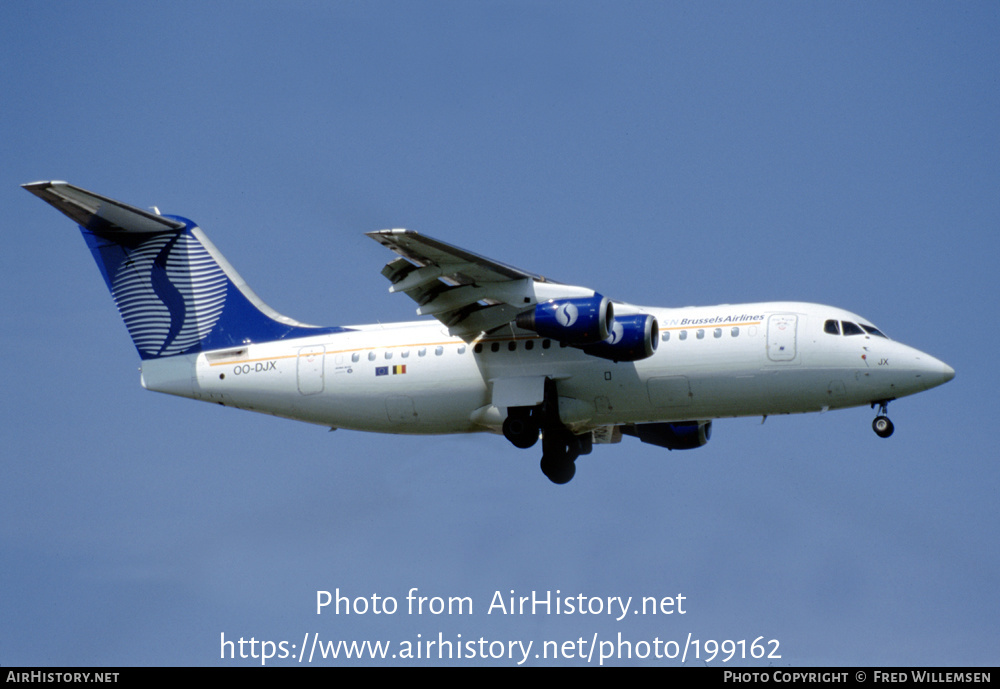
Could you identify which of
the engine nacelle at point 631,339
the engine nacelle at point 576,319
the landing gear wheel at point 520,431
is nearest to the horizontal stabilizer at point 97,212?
the landing gear wheel at point 520,431

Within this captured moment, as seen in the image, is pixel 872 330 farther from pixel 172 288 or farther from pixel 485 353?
pixel 172 288

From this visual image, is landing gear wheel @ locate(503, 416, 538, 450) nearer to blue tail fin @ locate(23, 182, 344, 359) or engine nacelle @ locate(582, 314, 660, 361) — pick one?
engine nacelle @ locate(582, 314, 660, 361)

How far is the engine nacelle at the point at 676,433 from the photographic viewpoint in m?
22.3

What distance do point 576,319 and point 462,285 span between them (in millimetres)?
1855

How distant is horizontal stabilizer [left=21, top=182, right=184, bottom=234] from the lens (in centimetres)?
2130

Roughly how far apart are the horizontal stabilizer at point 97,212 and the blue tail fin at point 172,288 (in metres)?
0.02

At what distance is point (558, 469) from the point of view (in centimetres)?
2214

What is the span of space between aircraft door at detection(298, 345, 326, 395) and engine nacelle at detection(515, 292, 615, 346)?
3615mm

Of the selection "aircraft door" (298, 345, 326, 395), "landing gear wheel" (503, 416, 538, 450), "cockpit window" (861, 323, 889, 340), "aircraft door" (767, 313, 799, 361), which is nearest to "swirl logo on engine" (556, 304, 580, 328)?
"landing gear wheel" (503, 416, 538, 450)

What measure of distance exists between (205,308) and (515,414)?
5.31 meters

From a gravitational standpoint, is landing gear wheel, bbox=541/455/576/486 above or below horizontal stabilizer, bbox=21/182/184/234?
below

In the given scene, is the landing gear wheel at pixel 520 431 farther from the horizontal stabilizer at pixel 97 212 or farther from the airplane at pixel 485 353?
the horizontal stabilizer at pixel 97 212

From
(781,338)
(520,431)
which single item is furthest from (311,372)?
(781,338)
